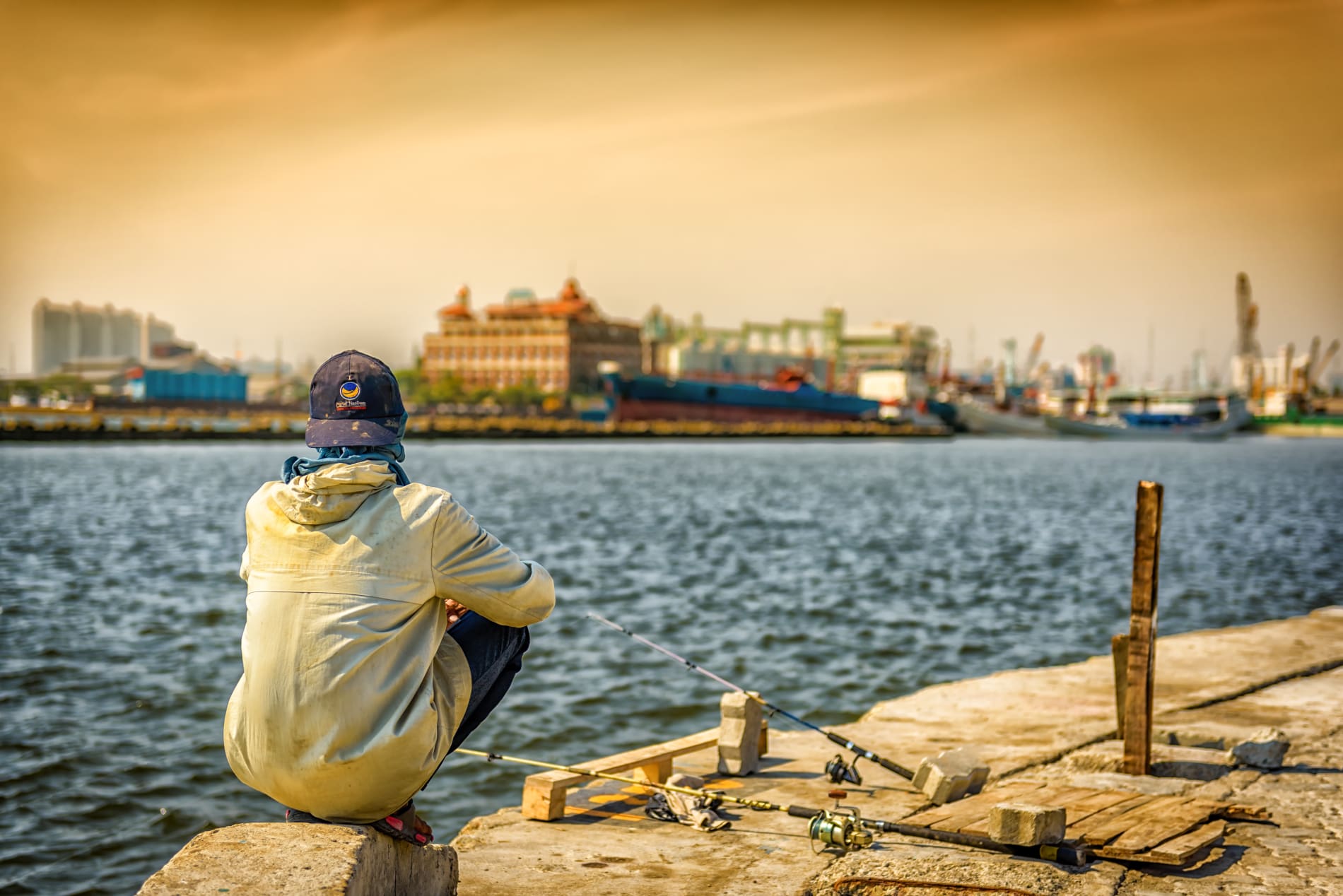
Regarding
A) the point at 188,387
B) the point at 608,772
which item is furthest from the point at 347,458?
the point at 188,387

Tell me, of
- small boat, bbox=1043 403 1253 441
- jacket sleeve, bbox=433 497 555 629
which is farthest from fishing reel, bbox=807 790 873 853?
small boat, bbox=1043 403 1253 441

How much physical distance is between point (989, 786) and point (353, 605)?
4055 millimetres

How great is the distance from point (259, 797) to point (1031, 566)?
55.1ft

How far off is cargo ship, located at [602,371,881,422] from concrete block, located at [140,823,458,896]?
352 ft

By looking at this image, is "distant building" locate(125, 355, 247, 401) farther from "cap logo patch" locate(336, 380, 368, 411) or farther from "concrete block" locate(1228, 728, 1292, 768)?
"cap logo patch" locate(336, 380, 368, 411)

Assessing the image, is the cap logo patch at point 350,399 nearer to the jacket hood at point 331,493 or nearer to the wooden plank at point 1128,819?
the jacket hood at point 331,493

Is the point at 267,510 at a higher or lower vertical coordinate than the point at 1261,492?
higher

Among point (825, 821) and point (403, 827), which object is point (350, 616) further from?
point (825, 821)

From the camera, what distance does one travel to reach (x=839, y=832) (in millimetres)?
5008

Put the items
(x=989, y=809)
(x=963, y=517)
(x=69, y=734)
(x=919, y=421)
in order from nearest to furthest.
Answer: (x=989, y=809) < (x=69, y=734) < (x=963, y=517) < (x=919, y=421)

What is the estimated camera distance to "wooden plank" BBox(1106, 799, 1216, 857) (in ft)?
15.8

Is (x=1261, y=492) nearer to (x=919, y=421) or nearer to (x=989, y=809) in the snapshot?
(x=989, y=809)

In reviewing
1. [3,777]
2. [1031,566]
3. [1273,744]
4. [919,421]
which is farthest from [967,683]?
[919,421]

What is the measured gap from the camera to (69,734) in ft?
32.0
